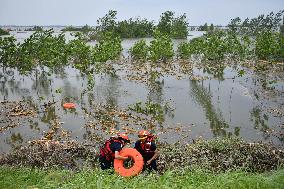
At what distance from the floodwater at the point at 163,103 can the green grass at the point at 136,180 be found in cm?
542

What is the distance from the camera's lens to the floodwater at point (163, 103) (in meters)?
17.2

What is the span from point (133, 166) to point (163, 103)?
12.1m

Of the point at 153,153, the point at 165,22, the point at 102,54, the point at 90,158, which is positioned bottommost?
the point at 90,158

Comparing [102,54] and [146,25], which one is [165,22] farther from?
[102,54]

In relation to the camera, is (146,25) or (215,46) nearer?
(215,46)

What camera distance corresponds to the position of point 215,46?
3159cm

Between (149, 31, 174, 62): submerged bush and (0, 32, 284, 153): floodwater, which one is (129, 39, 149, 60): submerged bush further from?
(0, 32, 284, 153): floodwater

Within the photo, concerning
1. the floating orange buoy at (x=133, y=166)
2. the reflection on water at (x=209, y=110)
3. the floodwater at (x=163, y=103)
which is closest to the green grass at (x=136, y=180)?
the floating orange buoy at (x=133, y=166)

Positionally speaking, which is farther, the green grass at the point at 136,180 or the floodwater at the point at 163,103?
the floodwater at the point at 163,103

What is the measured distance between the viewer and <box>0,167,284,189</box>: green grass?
868 cm

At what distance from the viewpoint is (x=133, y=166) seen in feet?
34.5

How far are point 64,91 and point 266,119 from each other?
13.7 m

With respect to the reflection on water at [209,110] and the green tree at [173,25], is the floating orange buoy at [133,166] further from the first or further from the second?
A: the green tree at [173,25]

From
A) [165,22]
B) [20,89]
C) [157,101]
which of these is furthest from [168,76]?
[165,22]
